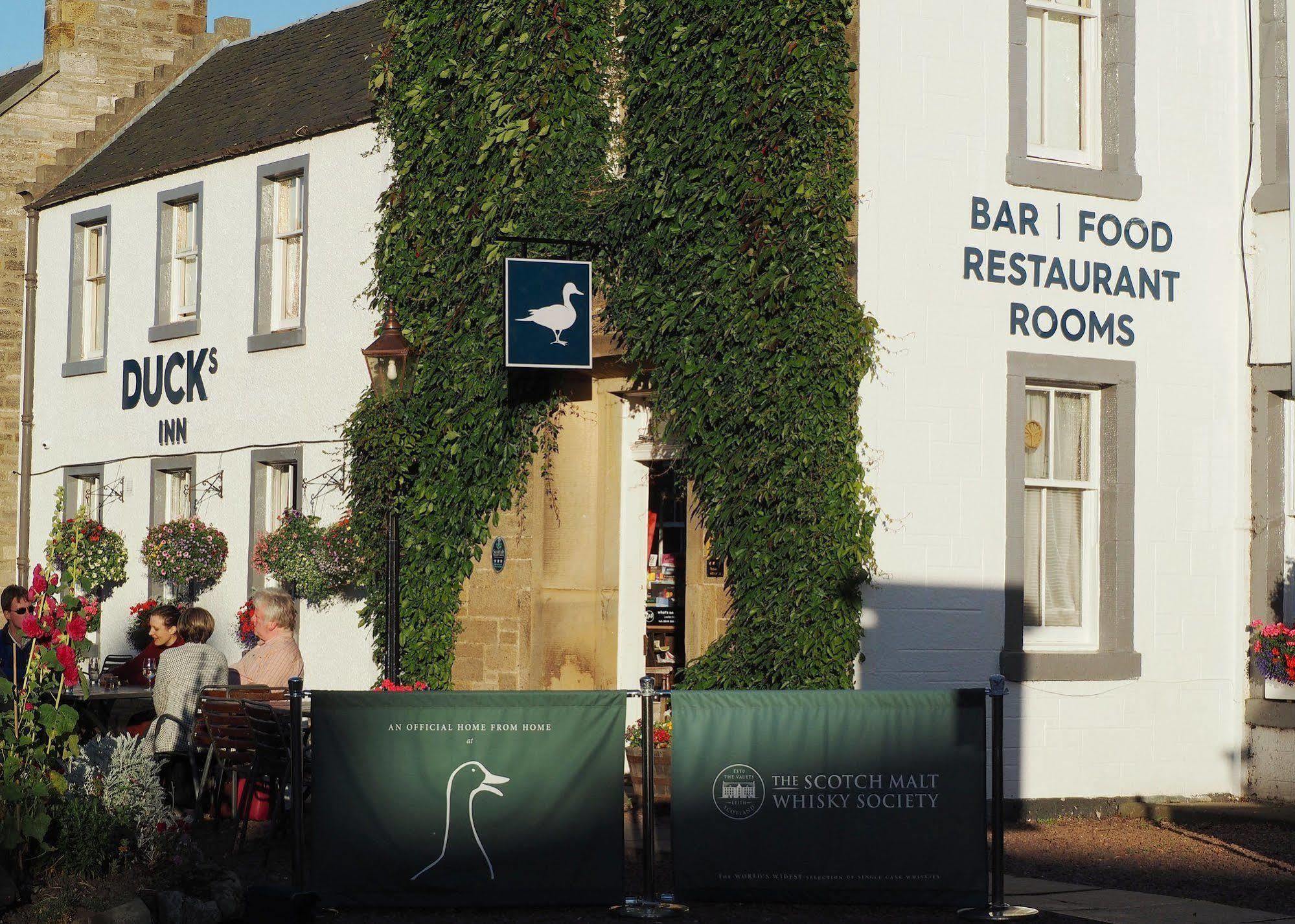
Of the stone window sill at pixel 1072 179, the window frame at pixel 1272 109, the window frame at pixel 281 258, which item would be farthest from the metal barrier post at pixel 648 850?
the window frame at pixel 281 258

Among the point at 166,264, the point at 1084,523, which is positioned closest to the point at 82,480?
the point at 166,264

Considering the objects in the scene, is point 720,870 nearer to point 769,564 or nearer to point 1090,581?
point 769,564

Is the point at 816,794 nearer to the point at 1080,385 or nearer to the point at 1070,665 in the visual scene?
the point at 1070,665

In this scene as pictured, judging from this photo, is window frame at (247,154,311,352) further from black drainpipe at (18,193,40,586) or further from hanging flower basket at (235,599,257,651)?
black drainpipe at (18,193,40,586)

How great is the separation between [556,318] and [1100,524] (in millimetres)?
4120

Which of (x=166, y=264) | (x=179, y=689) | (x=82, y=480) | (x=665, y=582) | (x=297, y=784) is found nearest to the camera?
(x=297, y=784)

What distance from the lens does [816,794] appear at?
27.8ft

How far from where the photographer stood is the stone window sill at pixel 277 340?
1748 cm

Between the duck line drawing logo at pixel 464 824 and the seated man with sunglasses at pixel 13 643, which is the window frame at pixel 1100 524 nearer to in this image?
the duck line drawing logo at pixel 464 824

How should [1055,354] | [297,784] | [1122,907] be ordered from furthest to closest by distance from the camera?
[1055,354] < [1122,907] < [297,784]

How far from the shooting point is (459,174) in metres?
15.1

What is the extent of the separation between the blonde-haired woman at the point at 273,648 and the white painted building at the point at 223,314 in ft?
12.3

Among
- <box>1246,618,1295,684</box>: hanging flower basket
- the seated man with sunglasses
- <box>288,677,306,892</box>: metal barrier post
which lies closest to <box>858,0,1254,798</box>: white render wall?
<box>1246,618,1295,684</box>: hanging flower basket

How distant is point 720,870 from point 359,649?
832 centimetres
